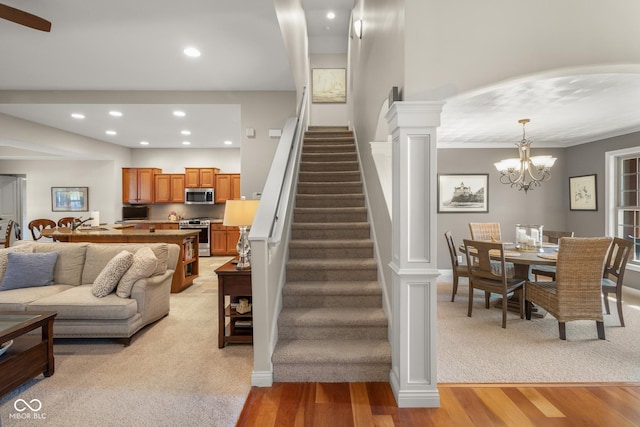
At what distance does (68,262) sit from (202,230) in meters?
4.07

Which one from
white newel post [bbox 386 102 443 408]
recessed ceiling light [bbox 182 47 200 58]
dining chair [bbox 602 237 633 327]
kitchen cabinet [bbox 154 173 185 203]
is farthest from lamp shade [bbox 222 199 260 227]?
kitchen cabinet [bbox 154 173 185 203]

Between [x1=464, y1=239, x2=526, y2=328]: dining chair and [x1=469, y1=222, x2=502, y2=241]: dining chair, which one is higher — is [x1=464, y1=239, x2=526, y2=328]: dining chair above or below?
below

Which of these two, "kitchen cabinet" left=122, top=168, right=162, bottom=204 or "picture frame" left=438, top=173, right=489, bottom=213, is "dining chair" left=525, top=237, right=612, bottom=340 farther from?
"kitchen cabinet" left=122, top=168, right=162, bottom=204

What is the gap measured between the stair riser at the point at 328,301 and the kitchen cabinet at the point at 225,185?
5.73 m

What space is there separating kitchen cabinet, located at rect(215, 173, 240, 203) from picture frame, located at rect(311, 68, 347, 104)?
113 inches

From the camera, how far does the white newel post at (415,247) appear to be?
6.59 feet

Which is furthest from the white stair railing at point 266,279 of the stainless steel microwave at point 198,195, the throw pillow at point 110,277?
the stainless steel microwave at point 198,195

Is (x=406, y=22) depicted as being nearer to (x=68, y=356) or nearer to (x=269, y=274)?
(x=269, y=274)

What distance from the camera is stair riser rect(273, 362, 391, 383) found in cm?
234

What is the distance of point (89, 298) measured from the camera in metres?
2.97

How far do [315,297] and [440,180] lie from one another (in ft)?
13.2

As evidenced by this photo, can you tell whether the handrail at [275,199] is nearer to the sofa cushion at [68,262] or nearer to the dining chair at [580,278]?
the sofa cushion at [68,262]

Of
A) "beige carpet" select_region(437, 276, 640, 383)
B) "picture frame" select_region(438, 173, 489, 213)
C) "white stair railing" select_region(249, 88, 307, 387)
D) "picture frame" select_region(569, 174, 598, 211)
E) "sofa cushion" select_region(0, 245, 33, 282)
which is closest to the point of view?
"white stair railing" select_region(249, 88, 307, 387)

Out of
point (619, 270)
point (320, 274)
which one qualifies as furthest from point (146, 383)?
point (619, 270)
